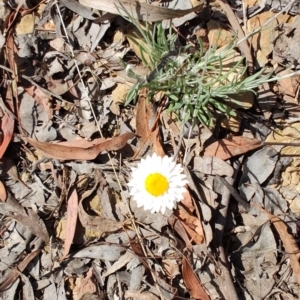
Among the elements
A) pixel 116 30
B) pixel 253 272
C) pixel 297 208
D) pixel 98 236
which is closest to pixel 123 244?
pixel 98 236

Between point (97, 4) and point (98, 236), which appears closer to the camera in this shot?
point (97, 4)

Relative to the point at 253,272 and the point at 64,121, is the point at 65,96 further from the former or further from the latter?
the point at 253,272

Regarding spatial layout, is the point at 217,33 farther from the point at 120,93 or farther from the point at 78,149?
the point at 78,149

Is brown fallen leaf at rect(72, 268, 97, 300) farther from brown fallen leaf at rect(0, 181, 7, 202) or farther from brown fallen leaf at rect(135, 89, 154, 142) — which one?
brown fallen leaf at rect(135, 89, 154, 142)

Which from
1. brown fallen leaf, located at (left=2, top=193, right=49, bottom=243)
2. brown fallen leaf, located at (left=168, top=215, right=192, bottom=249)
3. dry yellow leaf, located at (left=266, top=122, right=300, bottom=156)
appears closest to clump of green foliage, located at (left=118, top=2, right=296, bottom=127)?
dry yellow leaf, located at (left=266, top=122, right=300, bottom=156)

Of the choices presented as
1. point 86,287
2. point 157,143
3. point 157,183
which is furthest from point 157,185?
point 86,287
